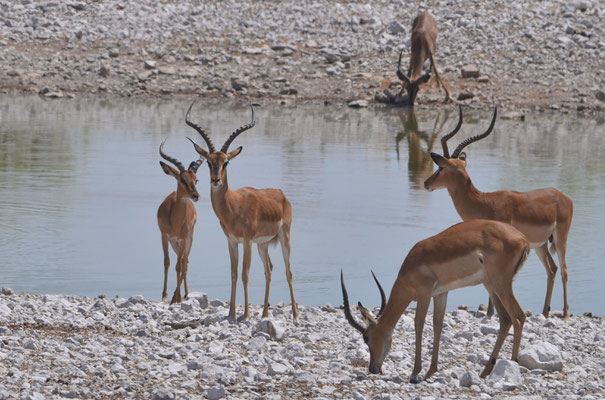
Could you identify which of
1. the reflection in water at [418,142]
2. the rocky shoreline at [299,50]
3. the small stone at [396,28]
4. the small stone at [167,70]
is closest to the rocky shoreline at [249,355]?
the reflection in water at [418,142]

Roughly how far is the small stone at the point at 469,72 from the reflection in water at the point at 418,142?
11.3ft

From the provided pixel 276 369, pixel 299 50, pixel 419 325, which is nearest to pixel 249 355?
pixel 276 369

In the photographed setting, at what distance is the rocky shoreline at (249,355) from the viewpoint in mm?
6973

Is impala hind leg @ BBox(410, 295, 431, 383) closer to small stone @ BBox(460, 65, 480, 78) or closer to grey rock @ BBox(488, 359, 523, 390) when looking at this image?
grey rock @ BBox(488, 359, 523, 390)

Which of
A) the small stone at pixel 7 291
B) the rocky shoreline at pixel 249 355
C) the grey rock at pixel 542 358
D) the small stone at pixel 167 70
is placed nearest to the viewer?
the rocky shoreline at pixel 249 355

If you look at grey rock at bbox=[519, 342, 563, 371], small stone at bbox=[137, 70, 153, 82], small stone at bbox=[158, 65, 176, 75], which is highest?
small stone at bbox=[158, 65, 176, 75]

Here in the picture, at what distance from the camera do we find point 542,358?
25.7 ft

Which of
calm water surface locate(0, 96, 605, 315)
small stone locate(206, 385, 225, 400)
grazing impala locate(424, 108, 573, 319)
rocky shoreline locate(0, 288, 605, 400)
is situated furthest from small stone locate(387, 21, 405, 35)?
small stone locate(206, 385, 225, 400)

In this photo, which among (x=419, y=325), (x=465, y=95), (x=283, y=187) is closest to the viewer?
(x=419, y=325)

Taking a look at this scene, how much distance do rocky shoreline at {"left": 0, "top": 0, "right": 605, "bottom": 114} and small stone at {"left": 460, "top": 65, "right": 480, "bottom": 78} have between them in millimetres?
49

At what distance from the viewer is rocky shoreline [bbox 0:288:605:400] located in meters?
6.97

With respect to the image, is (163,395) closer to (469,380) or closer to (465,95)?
(469,380)

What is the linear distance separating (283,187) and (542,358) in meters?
11.1

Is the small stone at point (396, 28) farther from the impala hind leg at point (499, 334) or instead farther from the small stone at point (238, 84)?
the impala hind leg at point (499, 334)
